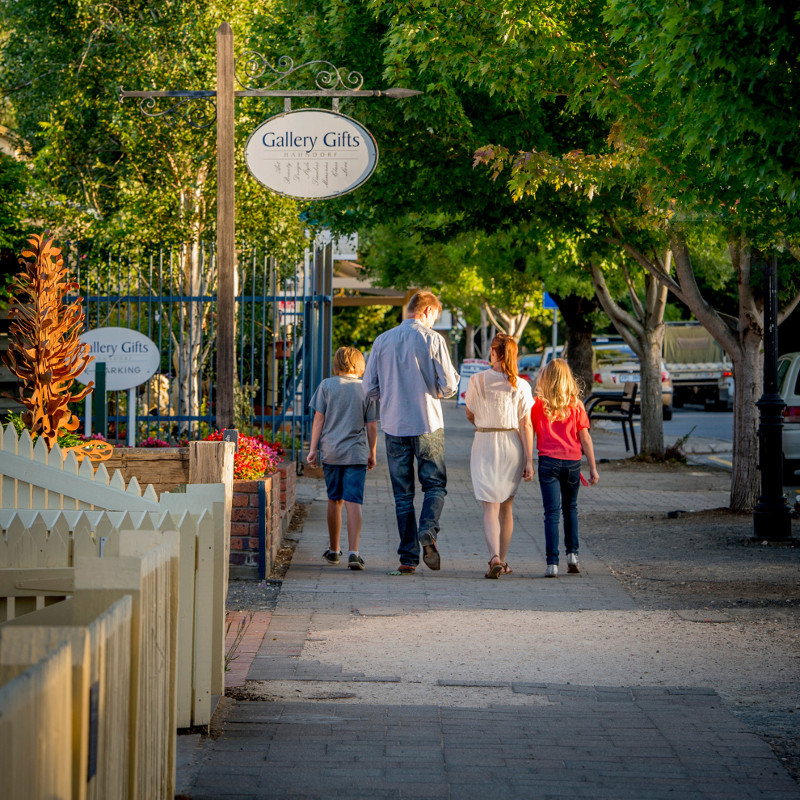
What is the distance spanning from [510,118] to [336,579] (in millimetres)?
5211

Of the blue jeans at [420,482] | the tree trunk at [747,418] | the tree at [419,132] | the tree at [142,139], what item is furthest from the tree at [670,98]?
the tree at [142,139]

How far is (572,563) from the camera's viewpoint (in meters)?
8.51

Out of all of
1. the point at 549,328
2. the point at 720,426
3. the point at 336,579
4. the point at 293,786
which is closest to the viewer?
the point at 293,786

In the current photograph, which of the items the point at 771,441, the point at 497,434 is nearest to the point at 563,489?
the point at 497,434

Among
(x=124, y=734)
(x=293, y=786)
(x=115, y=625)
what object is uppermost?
(x=115, y=625)

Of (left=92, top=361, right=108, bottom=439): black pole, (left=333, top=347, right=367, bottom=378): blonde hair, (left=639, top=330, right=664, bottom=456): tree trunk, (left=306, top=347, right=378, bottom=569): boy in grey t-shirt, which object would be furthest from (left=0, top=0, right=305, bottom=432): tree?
(left=306, top=347, right=378, bottom=569): boy in grey t-shirt

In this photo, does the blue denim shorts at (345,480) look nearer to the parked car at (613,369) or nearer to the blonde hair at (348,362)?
the blonde hair at (348,362)

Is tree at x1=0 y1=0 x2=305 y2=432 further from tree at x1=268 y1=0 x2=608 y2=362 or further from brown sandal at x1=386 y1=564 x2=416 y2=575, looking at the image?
brown sandal at x1=386 y1=564 x2=416 y2=575

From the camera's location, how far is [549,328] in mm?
51656

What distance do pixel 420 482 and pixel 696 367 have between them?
30.8 meters

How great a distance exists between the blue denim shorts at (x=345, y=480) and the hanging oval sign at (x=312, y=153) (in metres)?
2.45

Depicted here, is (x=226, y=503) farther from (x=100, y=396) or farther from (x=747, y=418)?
(x=747, y=418)

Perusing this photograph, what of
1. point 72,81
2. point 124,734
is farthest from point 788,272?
point 124,734

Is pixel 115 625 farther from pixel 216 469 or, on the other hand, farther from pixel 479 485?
pixel 479 485
